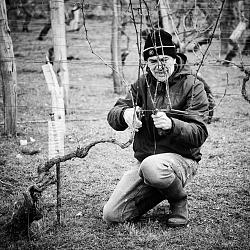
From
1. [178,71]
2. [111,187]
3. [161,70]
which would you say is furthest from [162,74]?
[111,187]

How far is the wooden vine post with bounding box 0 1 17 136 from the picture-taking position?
5.14m

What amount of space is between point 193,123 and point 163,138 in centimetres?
29

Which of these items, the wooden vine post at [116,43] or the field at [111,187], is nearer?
the field at [111,187]

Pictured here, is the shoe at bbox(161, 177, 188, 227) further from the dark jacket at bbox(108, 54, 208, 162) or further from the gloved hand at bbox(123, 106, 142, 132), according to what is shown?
the gloved hand at bbox(123, 106, 142, 132)

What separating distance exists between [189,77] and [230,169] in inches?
68.4

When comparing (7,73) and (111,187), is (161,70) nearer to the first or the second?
(111,187)

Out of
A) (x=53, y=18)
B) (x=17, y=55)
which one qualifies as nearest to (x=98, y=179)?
(x=53, y=18)

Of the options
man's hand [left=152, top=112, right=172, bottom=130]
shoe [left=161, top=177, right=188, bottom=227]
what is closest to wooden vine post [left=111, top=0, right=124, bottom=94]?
shoe [left=161, top=177, right=188, bottom=227]

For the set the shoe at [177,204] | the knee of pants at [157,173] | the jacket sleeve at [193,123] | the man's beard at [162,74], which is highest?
the man's beard at [162,74]

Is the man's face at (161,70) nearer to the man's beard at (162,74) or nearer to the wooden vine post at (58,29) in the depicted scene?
the man's beard at (162,74)

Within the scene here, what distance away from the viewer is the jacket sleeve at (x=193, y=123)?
2703 mm

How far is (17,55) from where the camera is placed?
46.5 feet

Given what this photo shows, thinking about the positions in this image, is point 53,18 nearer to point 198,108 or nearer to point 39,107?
point 39,107

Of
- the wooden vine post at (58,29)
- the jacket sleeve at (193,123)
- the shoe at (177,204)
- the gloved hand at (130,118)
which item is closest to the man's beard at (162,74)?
the jacket sleeve at (193,123)
